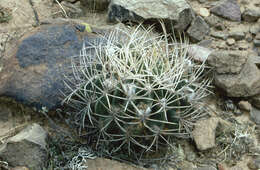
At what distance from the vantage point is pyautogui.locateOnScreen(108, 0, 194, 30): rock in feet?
12.6

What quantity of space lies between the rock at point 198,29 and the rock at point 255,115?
3.46 feet

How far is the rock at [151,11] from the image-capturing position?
12.6 feet

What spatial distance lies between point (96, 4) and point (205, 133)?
2.06 metres

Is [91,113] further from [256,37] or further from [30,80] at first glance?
[256,37]

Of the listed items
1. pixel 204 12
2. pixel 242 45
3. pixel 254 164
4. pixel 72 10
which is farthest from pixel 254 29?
pixel 72 10

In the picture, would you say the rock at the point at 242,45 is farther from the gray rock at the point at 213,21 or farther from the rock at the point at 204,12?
the rock at the point at 204,12

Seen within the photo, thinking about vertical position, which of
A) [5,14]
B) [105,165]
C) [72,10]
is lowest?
[105,165]

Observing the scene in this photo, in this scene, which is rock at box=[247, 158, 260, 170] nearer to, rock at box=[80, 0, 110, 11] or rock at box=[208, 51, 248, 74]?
rock at box=[208, 51, 248, 74]

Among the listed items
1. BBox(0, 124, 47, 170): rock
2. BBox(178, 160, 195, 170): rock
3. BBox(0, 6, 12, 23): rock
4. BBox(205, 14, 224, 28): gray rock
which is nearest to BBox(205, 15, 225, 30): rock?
BBox(205, 14, 224, 28): gray rock

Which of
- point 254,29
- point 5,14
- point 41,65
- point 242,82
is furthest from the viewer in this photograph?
point 254,29

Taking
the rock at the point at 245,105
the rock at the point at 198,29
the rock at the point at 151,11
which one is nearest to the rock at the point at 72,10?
the rock at the point at 151,11

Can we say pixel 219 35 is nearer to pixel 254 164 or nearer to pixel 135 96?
pixel 254 164

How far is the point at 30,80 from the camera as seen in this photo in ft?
9.64

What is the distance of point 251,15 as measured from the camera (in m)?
4.14
